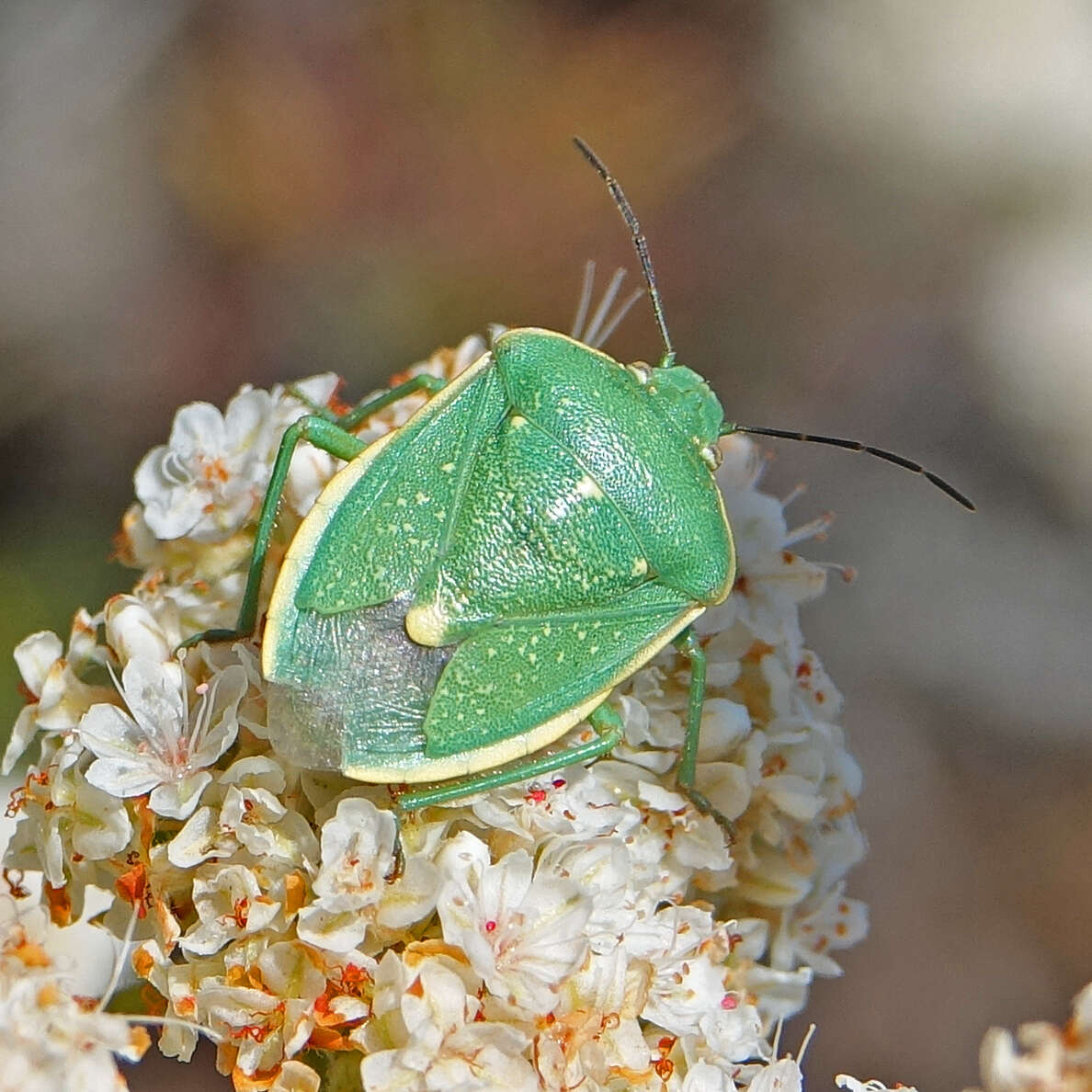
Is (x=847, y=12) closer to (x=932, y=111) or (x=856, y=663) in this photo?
(x=932, y=111)

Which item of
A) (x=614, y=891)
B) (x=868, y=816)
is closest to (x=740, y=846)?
(x=614, y=891)

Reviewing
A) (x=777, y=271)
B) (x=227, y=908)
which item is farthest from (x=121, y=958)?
(x=777, y=271)

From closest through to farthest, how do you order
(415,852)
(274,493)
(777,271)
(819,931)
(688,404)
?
1. (415,852)
2. (274,493)
3. (688,404)
4. (819,931)
5. (777,271)

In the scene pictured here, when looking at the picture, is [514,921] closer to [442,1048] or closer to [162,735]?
[442,1048]

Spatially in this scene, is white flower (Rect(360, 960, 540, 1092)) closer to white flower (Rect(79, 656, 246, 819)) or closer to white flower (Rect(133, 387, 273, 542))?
white flower (Rect(79, 656, 246, 819))

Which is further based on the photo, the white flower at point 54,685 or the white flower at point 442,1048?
the white flower at point 54,685

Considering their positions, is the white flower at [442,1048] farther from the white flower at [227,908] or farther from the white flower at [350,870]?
the white flower at [227,908]

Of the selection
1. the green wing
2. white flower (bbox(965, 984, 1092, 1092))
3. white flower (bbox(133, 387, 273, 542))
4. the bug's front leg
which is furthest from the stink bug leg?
white flower (bbox(965, 984, 1092, 1092))

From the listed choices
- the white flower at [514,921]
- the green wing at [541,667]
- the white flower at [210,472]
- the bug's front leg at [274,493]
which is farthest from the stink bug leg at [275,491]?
the white flower at [514,921]
